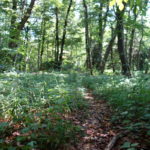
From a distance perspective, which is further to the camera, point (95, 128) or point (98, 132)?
point (95, 128)

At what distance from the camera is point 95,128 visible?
3.98 metres

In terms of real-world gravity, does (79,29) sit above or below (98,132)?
above

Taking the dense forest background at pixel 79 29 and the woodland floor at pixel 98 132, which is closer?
the woodland floor at pixel 98 132

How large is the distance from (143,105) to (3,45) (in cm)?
494

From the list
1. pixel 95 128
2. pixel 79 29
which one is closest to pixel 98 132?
pixel 95 128

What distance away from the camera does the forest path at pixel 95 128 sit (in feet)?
10.5

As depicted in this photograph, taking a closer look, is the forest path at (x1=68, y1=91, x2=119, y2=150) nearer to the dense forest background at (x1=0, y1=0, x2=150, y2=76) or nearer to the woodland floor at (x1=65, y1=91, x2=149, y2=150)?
the woodland floor at (x1=65, y1=91, x2=149, y2=150)

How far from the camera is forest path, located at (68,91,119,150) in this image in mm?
3215

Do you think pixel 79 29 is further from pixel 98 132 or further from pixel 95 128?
pixel 98 132

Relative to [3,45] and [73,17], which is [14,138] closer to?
[3,45]

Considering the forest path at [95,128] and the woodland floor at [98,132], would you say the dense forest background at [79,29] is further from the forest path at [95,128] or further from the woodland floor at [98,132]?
the woodland floor at [98,132]

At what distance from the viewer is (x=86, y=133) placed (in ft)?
11.9

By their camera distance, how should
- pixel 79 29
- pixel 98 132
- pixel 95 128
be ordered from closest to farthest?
pixel 98 132, pixel 95 128, pixel 79 29

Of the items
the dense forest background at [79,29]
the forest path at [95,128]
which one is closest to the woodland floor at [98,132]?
the forest path at [95,128]
